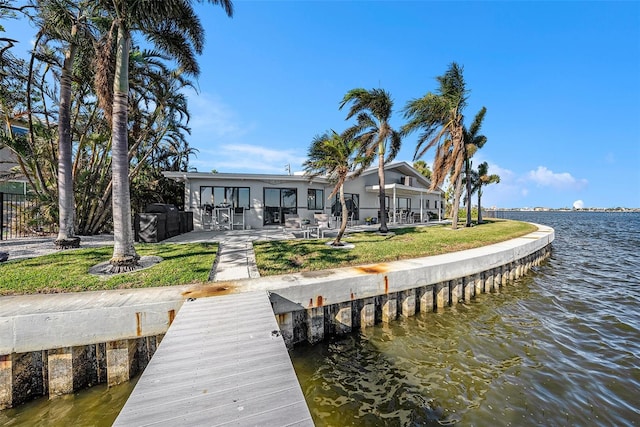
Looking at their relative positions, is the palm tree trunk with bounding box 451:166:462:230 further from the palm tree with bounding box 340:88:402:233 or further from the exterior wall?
the exterior wall

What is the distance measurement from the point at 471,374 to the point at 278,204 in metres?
12.5

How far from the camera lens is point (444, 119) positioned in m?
14.3

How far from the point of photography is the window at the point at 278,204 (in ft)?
48.7

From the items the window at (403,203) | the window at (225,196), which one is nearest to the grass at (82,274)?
the window at (225,196)

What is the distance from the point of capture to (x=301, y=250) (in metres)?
7.80

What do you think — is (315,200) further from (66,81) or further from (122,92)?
(66,81)

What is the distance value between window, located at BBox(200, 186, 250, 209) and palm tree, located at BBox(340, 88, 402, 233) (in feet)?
22.4

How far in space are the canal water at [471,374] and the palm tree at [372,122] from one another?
7292 millimetres

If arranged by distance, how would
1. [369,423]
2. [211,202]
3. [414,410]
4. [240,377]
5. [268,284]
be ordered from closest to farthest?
[240,377] → [369,423] → [414,410] → [268,284] → [211,202]

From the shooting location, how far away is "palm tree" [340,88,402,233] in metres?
11.5

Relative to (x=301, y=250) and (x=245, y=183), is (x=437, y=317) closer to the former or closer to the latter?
(x=301, y=250)

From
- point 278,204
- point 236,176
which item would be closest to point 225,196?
point 236,176

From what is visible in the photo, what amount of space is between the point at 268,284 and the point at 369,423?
2.62 m

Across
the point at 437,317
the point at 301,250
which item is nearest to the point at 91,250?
the point at 301,250
